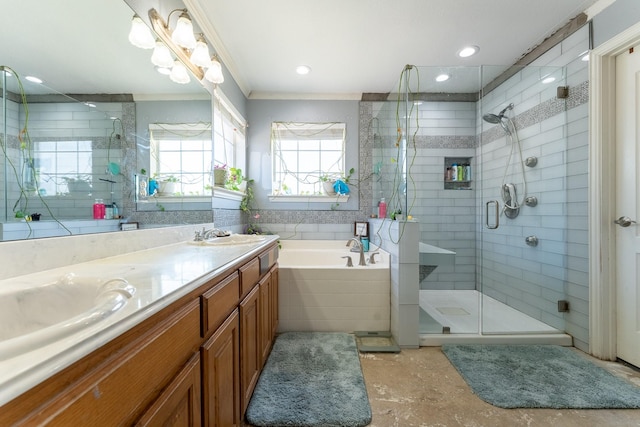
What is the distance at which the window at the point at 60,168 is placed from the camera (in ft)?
2.81

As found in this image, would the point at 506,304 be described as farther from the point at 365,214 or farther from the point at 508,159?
the point at 365,214

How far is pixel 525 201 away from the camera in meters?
2.50

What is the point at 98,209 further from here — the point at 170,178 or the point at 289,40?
the point at 289,40

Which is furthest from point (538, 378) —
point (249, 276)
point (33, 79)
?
point (33, 79)

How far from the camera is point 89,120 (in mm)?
1035

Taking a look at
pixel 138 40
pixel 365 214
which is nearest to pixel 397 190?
pixel 365 214

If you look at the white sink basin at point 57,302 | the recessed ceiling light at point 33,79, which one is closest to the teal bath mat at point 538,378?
the white sink basin at point 57,302

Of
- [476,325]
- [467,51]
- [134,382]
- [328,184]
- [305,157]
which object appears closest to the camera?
[134,382]

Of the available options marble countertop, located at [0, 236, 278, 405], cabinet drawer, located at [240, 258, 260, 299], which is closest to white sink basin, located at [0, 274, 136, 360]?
marble countertop, located at [0, 236, 278, 405]

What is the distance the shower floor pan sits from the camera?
2086mm

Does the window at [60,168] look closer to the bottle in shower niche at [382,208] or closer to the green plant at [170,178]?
the green plant at [170,178]

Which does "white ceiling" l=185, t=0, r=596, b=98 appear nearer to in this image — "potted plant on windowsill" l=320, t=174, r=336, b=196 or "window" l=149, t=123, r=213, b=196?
"window" l=149, t=123, r=213, b=196

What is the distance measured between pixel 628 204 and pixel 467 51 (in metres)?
1.69

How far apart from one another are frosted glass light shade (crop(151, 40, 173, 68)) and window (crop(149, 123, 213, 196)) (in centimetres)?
33
